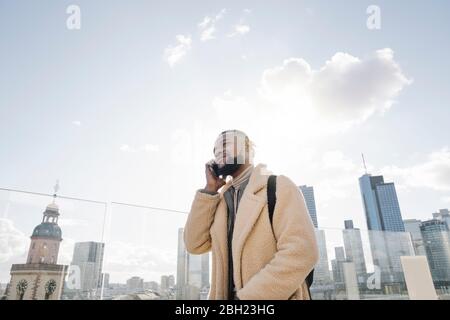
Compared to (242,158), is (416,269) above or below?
below

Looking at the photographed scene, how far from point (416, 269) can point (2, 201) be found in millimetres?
4758

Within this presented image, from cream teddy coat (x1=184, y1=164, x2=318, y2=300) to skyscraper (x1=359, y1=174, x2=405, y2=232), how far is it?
339ft

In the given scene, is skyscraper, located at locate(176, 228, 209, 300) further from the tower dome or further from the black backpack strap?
the black backpack strap

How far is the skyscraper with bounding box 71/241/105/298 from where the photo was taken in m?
2.75

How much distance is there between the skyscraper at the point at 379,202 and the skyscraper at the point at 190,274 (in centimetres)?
10201

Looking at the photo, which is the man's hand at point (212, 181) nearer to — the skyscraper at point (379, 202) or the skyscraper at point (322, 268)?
the skyscraper at point (322, 268)

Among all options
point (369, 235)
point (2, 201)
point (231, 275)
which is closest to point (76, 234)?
point (2, 201)

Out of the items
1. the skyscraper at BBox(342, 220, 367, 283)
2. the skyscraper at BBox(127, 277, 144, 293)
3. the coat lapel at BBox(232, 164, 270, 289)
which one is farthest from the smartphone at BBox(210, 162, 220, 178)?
the skyscraper at BBox(342, 220, 367, 283)

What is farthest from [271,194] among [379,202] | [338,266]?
[379,202]

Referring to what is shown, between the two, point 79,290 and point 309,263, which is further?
point 79,290

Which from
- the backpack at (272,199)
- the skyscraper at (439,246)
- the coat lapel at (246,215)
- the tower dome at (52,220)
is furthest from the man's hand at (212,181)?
the skyscraper at (439,246)

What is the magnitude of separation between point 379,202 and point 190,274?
350ft

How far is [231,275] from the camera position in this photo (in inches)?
48.4

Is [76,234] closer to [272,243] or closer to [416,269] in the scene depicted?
[272,243]
